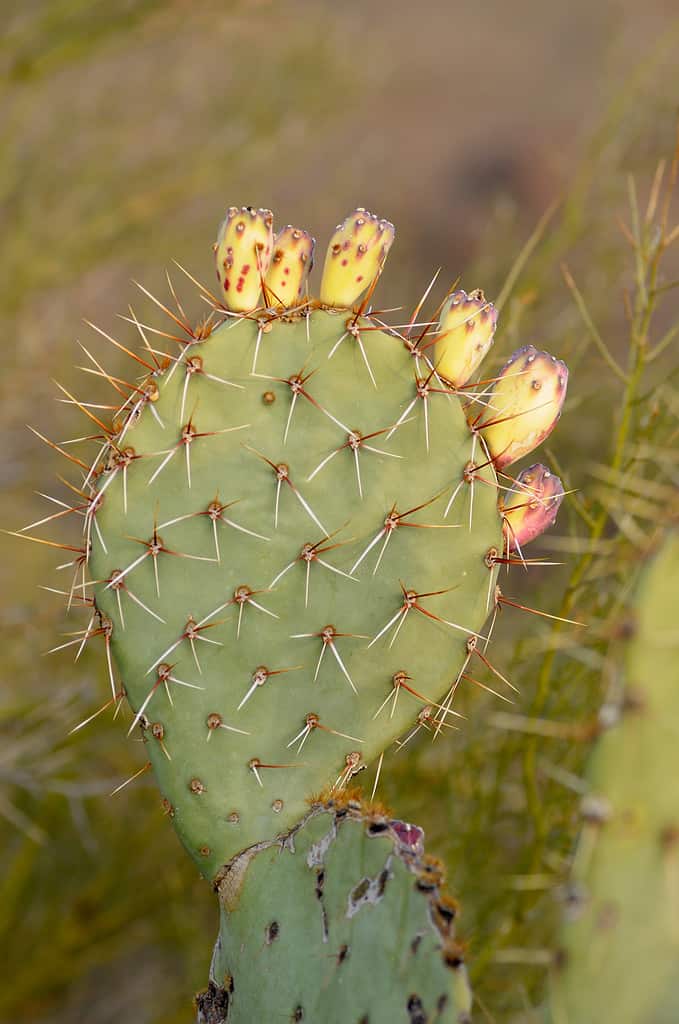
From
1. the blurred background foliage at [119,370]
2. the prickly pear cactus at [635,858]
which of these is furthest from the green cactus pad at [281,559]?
the prickly pear cactus at [635,858]

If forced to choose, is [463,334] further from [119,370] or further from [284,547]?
[119,370]

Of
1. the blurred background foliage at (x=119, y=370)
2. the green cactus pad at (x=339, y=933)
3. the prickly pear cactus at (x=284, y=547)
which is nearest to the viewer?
the green cactus pad at (x=339, y=933)

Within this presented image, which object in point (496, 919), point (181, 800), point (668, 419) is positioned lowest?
point (496, 919)

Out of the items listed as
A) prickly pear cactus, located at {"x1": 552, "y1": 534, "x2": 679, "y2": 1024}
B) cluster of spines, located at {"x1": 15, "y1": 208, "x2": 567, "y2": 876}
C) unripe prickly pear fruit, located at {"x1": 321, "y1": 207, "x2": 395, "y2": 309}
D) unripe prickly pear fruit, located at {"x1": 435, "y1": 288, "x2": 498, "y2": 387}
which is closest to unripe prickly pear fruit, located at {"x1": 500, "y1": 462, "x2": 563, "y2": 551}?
cluster of spines, located at {"x1": 15, "y1": 208, "x2": 567, "y2": 876}

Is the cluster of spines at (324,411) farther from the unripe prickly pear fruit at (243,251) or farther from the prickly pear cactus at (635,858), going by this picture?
the prickly pear cactus at (635,858)

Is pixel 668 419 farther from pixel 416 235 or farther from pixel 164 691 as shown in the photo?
pixel 416 235

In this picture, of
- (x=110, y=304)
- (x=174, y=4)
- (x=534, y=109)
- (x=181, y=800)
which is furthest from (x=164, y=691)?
(x=534, y=109)

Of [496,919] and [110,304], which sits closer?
[496,919]
